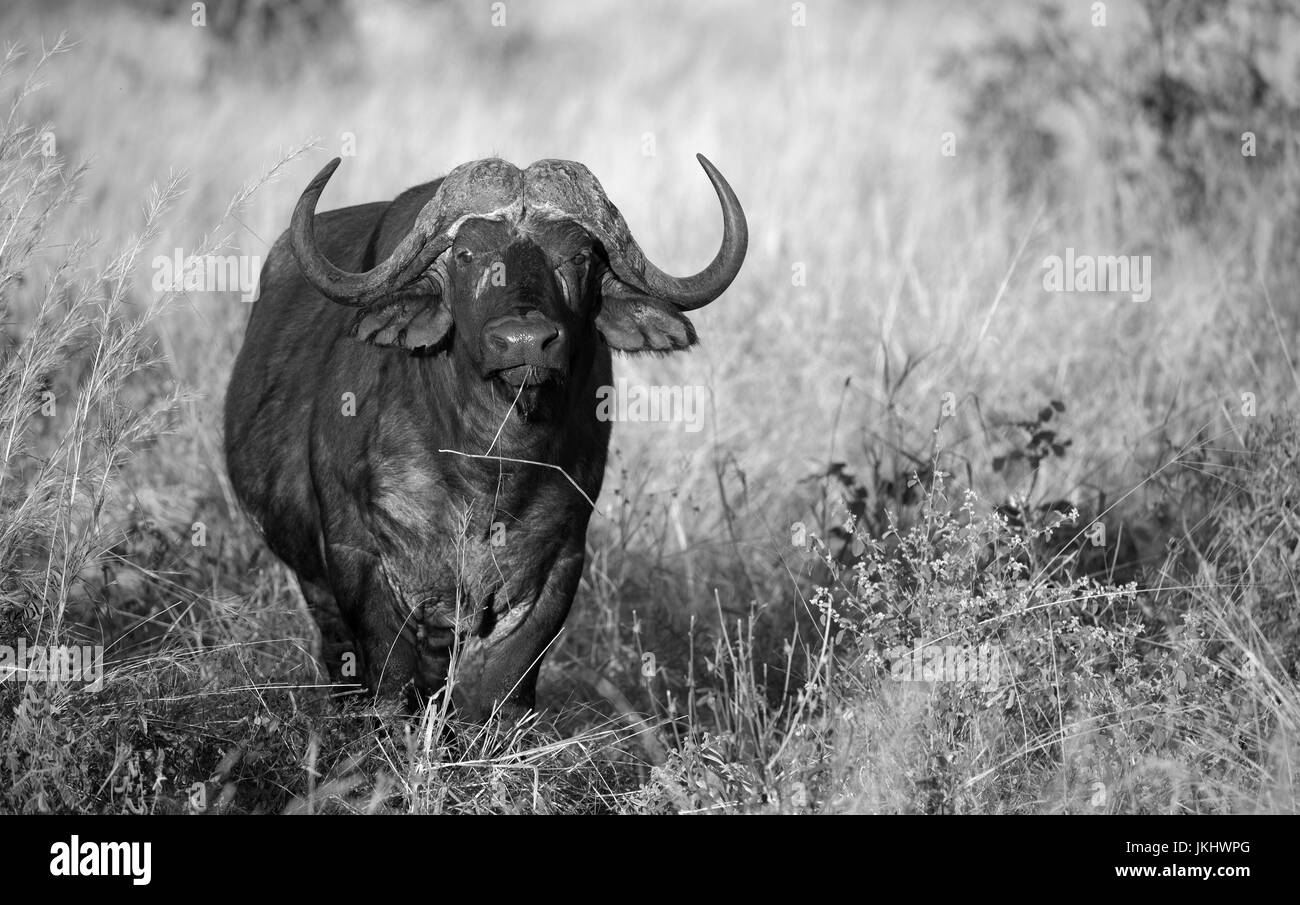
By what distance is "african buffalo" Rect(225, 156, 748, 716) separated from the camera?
466 centimetres

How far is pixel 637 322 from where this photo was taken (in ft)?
16.1

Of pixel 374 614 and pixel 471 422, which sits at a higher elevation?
pixel 471 422

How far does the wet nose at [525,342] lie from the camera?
4223 millimetres

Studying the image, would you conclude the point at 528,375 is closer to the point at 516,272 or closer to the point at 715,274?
the point at 516,272

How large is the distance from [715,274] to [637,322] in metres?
0.29

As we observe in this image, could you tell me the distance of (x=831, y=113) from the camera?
11523 millimetres

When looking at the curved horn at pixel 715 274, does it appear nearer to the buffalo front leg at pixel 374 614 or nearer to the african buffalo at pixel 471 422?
the african buffalo at pixel 471 422

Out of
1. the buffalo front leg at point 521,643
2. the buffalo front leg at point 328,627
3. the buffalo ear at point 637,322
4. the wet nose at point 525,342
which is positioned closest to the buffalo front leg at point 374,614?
the buffalo front leg at point 521,643

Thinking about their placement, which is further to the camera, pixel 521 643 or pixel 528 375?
pixel 521 643

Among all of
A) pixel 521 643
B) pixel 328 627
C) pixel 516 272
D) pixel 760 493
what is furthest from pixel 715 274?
pixel 760 493

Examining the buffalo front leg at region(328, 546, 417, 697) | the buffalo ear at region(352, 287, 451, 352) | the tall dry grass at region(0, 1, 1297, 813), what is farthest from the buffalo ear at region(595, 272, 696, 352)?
the buffalo front leg at region(328, 546, 417, 697)

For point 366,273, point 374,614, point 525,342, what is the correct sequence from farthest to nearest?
point 374,614
point 366,273
point 525,342

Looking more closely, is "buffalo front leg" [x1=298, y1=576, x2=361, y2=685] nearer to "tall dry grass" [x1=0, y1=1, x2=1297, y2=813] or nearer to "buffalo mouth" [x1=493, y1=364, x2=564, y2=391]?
"tall dry grass" [x1=0, y1=1, x2=1297, y2=813]

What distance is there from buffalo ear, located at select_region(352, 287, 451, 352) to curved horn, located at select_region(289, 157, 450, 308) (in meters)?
0.04
